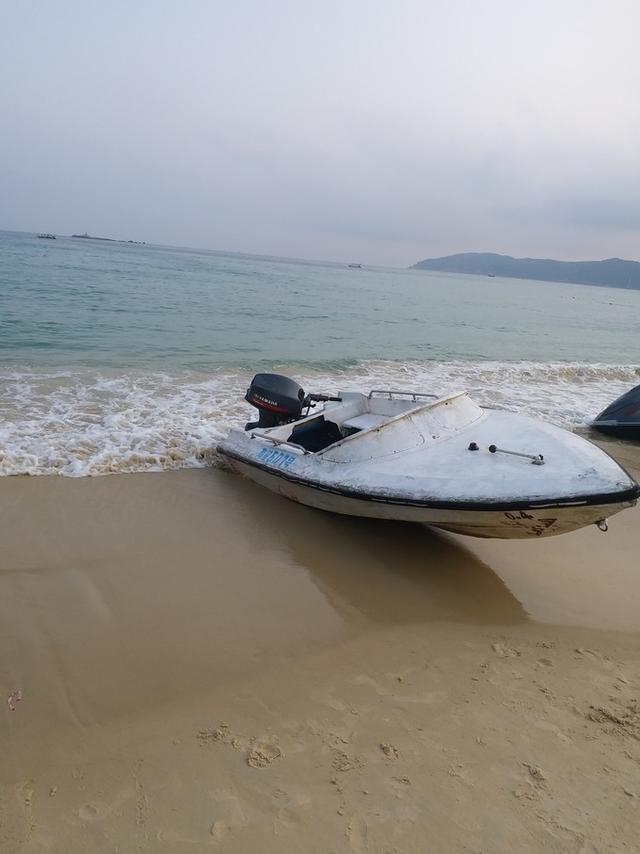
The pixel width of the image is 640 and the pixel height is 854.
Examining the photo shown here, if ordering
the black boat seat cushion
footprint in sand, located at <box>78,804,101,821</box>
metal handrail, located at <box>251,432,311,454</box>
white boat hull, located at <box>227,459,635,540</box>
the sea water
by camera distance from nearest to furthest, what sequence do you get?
1. footprint in sand, located at <box>78,804,101,821</box>
2. white boat hull, located at <box>227,459,635,540</box>
3. metal handrail, located at <box>251,432,311,454</box>
4. the black boat seat cushion
5. the sea water

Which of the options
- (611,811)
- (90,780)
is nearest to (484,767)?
(611,811)

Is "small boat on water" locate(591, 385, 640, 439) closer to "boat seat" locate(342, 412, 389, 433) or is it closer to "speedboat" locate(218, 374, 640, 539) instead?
"speedboat" locate(218, 374, 640, 539)

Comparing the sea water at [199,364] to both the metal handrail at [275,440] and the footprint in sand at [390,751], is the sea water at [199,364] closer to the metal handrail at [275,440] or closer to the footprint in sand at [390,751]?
the metal handrail at [275,440]

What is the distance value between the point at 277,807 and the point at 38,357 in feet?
39.5

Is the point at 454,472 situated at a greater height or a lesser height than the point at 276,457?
greater

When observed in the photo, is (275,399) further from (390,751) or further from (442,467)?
(390,751)

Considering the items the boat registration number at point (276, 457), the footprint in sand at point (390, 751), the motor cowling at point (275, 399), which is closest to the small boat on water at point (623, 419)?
the motor cowling at point (275, 399)

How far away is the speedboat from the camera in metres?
4.22

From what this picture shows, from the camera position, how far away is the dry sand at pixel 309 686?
248cm

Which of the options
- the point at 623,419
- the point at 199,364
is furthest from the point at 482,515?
the point at 199,364

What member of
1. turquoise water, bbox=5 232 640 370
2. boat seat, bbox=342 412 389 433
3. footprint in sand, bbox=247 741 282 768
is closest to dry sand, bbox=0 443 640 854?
footprint in sand, bbox=247 741 282 768

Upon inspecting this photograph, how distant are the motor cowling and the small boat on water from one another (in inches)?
231

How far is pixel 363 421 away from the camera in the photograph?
23.2ft

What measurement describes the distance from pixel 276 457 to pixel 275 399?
3.77 ft
